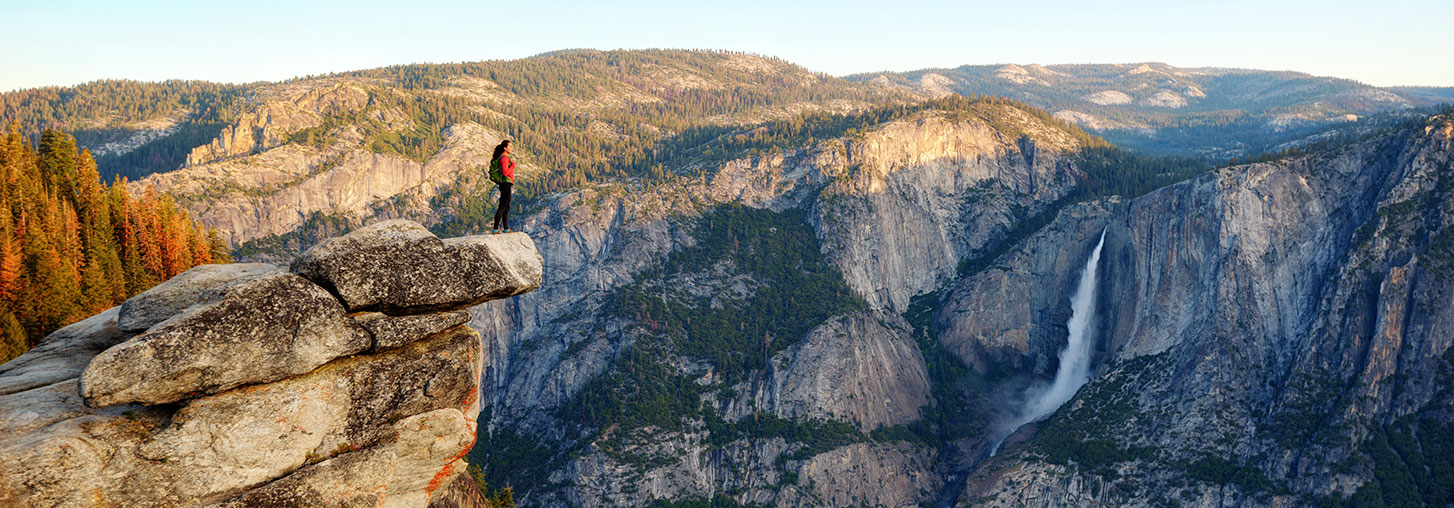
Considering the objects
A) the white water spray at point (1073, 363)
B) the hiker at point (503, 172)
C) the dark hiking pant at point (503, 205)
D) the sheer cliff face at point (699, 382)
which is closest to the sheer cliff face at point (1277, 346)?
the white water spray at point (1073, 363)

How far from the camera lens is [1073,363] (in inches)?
6993

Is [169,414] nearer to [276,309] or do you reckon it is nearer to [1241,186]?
[276,309]

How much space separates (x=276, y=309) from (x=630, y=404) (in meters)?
136

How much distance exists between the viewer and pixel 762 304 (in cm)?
18775

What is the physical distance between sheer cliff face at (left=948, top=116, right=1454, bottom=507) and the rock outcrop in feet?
406

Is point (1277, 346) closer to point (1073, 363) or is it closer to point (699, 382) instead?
point (1073, 363)

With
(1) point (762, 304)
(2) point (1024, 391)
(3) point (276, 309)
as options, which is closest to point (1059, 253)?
(2) point (1024, 391)

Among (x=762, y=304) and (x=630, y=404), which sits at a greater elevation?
(x=762, y=304)

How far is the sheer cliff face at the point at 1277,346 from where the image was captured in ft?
409

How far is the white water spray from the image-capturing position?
169m

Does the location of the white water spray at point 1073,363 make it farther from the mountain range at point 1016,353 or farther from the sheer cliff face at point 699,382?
the sheer cliff face at point 699,382

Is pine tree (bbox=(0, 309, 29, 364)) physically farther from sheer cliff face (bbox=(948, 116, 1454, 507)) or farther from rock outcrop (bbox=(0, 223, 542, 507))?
sheer cliff face (bbox=(948, 116, 1454, 507))

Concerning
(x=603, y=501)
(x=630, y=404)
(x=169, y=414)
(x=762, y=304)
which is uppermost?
(x=169, y=414)

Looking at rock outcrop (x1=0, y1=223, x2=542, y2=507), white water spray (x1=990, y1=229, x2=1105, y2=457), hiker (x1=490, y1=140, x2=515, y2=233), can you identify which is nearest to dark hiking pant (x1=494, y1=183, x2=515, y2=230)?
hiker (x1=490, y1=140, x2=515, y2=233)
